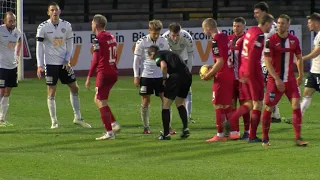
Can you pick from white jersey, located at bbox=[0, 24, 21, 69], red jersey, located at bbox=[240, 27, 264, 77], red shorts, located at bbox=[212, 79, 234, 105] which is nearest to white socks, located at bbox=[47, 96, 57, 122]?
white jersey, located at bbox=[0, 24, 21, 69]

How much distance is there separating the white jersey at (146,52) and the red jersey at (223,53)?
1.35 meters

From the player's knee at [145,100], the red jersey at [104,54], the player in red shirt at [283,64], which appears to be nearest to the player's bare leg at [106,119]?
the red jersey at [104,54]

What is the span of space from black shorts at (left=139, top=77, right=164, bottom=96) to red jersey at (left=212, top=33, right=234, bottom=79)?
1352 millimetres

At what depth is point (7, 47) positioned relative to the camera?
17453 mm

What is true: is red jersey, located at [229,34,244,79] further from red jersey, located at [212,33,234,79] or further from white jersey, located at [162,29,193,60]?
white jersey, located at [162,29,193,60]

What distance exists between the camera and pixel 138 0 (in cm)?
3909

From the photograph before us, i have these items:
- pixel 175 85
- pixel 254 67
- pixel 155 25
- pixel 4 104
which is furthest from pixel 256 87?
pixel 4 104

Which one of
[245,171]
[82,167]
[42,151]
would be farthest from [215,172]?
[42,151]

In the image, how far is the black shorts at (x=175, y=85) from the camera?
14490mm

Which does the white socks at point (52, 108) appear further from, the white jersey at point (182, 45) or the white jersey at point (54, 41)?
the white jersey at point (182, 45)

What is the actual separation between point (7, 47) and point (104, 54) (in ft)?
11.5

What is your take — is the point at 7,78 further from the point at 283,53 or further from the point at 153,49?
the point at 283,53

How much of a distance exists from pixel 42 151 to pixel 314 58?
5.24 meters

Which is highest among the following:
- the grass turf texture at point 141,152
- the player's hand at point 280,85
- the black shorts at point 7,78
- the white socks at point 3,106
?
the player's hand at point 280,85
